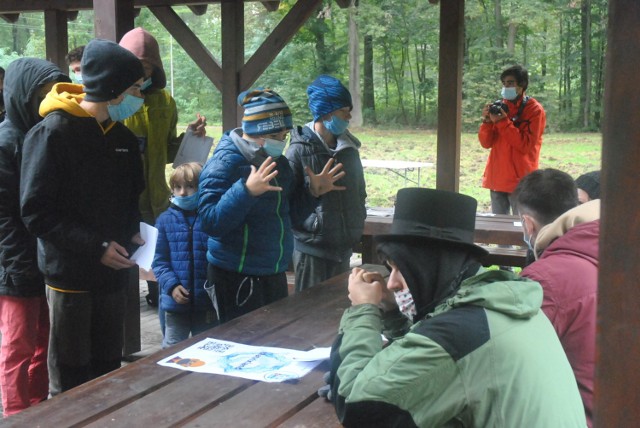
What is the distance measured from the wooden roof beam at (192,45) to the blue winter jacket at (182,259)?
10.7ft

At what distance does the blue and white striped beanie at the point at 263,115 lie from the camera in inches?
137

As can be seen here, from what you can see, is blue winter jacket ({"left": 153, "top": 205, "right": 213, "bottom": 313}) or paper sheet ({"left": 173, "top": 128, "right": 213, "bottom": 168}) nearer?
blue winter jacket ({"left": 153, "top": 205, "right": 213, "bottom": 313})

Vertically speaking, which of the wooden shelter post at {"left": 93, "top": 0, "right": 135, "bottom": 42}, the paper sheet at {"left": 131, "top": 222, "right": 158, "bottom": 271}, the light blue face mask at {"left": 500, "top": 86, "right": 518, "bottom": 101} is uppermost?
the wooden shelter post at {"left": 93, "top": 0, "right": 135, "bottom": 42}

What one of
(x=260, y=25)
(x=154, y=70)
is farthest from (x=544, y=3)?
(x=154, y=70)

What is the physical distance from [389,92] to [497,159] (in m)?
16.7

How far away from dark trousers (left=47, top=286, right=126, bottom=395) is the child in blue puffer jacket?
1.76 feet

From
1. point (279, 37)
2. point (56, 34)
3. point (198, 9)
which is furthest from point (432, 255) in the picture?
point (56, 34)

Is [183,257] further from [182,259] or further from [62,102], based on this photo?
[62,102]

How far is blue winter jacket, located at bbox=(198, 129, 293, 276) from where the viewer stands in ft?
11.0

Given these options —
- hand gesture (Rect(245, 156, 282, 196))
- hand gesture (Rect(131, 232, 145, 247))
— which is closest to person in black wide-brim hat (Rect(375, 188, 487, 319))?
hand gesture (Rect(245, 156, 282, 196))

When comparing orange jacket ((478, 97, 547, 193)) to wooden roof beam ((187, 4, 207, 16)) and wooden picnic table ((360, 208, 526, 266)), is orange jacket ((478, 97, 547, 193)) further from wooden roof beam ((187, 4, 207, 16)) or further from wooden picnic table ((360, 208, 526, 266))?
wooden roof beam ((187, 4, 207, 16))

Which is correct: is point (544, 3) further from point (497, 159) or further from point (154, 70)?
point (154, 70)

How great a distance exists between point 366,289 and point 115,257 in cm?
133

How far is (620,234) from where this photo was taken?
1257mm
